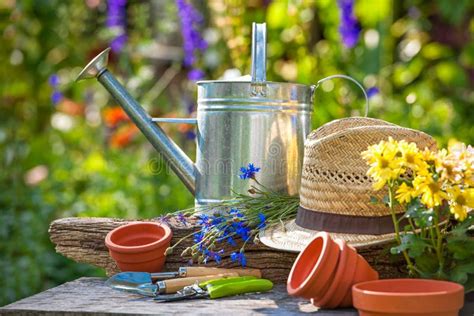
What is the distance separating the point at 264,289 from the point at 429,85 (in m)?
3.17

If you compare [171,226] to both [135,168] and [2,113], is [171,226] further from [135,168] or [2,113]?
[2,113]

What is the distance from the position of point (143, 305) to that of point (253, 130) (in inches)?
22.8

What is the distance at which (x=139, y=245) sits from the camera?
2027mm

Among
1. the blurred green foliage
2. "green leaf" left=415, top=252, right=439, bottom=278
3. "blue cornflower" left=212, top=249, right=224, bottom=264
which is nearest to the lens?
"green leaf" left=415, top=252, right=439, bottom=278

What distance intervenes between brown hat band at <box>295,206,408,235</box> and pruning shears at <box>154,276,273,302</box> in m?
0.17

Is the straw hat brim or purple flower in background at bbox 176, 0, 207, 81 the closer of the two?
the straw hat brim

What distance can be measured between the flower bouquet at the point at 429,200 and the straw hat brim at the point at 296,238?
5 cm

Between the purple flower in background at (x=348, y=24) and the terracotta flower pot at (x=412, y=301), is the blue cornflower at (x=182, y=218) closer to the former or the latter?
the terracotta flower pot at (x=412, y=301)

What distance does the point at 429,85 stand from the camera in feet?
15.7

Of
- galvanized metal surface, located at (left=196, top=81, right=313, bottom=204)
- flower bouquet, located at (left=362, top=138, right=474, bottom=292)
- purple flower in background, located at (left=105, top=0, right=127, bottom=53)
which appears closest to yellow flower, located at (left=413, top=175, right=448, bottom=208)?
flower bouquet, located at (left=362, top=138, right=474, bottom=292)

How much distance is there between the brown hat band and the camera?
5.84 feet

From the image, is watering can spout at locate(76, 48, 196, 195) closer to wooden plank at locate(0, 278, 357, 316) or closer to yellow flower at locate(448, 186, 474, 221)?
wooden plank at locate(0, 278, 357, 316)

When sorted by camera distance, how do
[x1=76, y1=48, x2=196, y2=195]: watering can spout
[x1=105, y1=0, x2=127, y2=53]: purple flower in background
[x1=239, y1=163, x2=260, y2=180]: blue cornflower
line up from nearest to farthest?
[x1=239, y1=163, x2=260, y2=180]: blue cornflower < [x1=76, y1=48, x2=196, y2=195]: watering can spout < [x1=105, y1=0, x2=127, y2=53]: purple flower in background

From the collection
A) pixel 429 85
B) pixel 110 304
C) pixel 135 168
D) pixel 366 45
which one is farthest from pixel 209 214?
pixel 429 85
